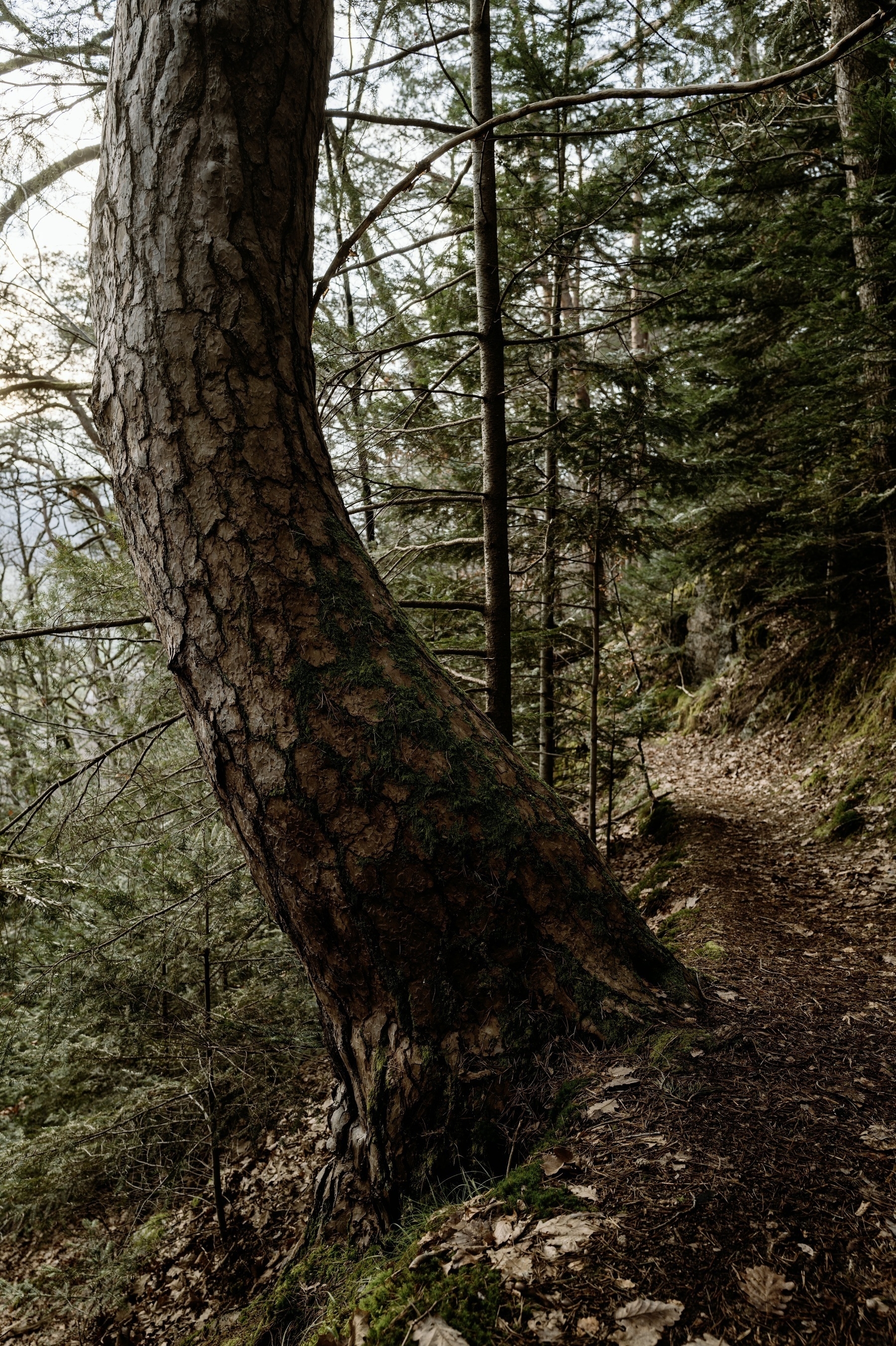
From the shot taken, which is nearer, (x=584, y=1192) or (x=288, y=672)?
(x=584, y=1192)

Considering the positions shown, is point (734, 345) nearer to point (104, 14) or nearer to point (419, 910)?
point (104, 14)

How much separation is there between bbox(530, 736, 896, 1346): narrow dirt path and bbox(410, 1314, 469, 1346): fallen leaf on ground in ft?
0.60

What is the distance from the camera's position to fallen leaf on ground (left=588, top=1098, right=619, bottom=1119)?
202 centimetres

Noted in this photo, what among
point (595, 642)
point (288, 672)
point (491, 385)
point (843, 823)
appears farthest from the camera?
point (595, 642)

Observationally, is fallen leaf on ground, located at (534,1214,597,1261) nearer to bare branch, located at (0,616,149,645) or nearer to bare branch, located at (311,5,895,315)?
bare branch, located at (0,616,149,645)

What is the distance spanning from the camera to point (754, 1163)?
179 cm

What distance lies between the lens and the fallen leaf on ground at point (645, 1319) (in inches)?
54.1

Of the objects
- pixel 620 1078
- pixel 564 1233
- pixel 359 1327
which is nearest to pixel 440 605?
pixel 620 1078

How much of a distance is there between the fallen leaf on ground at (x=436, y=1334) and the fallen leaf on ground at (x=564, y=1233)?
0.24 m

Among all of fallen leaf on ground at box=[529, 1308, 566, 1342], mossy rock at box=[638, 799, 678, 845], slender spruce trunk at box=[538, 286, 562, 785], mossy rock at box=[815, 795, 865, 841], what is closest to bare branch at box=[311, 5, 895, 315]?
fallen leaf on ground at box=[529, 1308, 566, 1342]

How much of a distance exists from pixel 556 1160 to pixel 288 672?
1.54 meters

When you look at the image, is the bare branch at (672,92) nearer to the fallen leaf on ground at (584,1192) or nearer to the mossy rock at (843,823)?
the fallen leaf on ground at (584,1192)

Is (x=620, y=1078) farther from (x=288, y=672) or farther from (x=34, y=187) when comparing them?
(x=34, y=187)

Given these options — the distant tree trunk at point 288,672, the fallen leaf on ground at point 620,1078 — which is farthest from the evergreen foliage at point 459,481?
the fallen leaf on ground at point 620,1078
